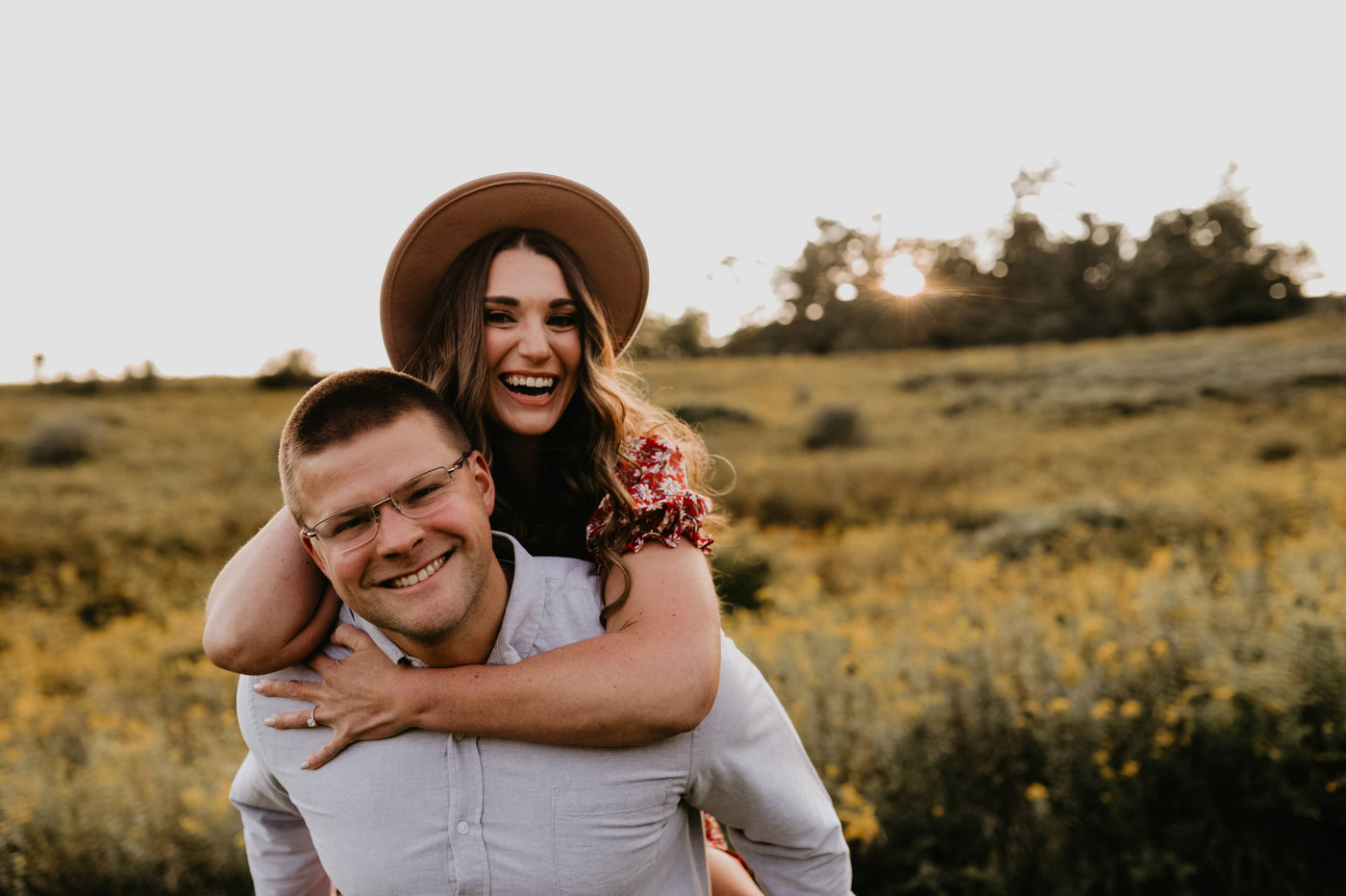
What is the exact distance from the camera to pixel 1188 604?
4.23 metres

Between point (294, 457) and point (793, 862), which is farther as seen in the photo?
point (793, 862)

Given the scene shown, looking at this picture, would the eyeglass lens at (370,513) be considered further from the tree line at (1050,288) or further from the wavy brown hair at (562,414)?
the tree line at (1050,288)

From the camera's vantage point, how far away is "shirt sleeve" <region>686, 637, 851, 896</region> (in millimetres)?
1830

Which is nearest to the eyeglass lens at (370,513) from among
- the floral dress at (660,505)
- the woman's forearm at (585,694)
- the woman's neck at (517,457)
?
the woman's forearm at (585,694)

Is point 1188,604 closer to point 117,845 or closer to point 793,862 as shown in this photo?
point 793,862

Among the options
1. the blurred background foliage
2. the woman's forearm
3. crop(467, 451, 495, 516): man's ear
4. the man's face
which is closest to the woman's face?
crop(467, 451, 495, 516): man's ear

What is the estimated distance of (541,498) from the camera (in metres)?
2.67

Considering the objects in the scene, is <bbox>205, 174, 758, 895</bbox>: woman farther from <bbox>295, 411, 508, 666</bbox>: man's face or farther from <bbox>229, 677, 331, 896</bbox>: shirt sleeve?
<bbox>229, 677, 331, 896</bbox>: shirt sleeve

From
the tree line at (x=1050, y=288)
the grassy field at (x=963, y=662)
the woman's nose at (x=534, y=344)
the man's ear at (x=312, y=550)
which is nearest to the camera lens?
the man's ear at (x=312, y=550)

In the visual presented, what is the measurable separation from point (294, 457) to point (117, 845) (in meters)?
2.93

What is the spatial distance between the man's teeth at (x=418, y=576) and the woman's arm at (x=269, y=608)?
278 millimetres

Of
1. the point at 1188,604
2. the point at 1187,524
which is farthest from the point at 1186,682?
the point at 1187,524

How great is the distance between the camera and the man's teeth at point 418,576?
1.72 m

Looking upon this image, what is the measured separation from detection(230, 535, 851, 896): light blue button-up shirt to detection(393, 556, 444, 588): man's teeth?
0.21 meters
